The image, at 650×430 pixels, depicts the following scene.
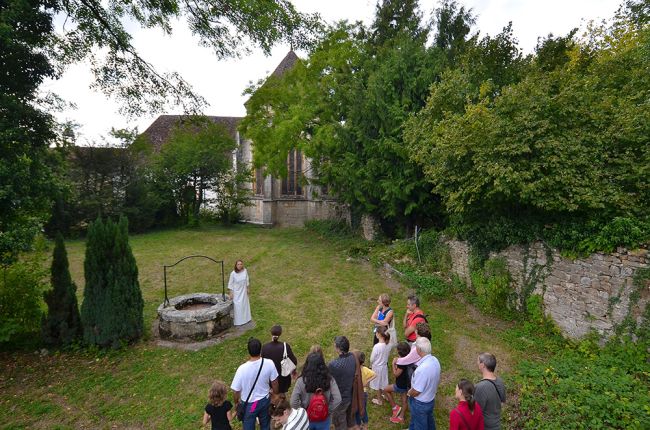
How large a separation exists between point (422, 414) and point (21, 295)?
8878 mm

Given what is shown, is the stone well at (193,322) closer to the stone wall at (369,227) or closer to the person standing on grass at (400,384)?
the person standing on grass at (400,384)

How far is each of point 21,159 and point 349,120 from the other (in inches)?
457

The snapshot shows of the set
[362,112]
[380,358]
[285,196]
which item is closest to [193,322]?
[380,358]

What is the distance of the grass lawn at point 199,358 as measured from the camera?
568 cm

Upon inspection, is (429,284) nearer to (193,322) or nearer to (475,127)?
(475,127)

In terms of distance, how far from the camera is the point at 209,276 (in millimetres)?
13211

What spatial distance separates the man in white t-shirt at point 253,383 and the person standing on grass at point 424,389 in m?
1.82

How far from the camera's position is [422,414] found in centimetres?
436

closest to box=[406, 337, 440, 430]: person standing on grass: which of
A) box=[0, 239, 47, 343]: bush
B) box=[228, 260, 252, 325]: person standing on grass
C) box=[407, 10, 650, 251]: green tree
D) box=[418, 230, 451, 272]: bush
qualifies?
box=[407, 10, 650, 251]: green tree

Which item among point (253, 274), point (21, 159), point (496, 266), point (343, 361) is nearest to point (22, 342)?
point (21, 159)

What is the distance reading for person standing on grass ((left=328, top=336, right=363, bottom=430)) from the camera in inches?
168

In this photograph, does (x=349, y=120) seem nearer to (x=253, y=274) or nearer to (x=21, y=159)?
(x=253, y=274)

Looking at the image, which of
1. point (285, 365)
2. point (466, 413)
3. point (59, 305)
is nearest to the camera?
point (466, 413)

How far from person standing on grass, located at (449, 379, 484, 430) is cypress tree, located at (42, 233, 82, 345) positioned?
826cm
